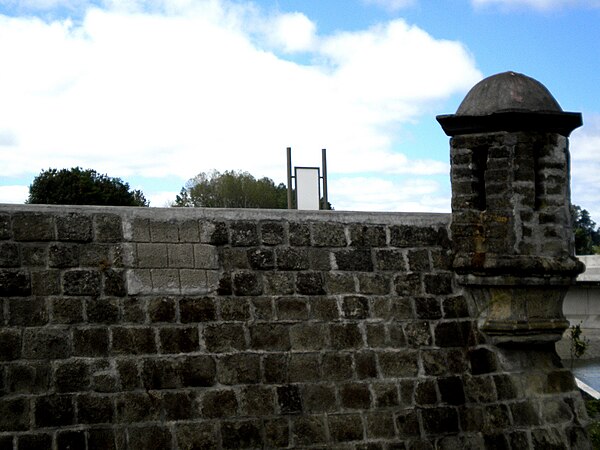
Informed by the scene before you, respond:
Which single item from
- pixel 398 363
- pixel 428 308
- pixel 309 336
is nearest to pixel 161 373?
pixel 309 336

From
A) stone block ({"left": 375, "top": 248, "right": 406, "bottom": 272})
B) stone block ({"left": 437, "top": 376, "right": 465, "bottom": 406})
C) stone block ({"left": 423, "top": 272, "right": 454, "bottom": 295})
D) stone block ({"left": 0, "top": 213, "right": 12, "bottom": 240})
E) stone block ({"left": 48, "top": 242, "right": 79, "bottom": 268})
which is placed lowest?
stone block ({"left": 437, "top": 376, "right": 465, "bottom": 406})

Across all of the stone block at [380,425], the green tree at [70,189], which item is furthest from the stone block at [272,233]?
the green tree at [70,189]

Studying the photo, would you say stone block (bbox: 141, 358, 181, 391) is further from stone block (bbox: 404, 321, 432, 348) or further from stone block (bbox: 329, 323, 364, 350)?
stone block (bbox: 404, 321, 432, 348)

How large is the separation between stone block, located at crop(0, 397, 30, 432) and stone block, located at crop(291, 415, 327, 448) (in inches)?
82.3

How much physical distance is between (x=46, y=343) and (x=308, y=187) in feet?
21.3

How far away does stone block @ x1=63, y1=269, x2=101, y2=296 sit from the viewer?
265 inches

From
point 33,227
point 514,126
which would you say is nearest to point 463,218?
point 514,126

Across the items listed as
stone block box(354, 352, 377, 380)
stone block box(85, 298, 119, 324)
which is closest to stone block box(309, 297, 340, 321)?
stone block box(354, 352, 377, 380)

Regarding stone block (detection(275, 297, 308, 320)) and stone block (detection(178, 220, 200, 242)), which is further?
stone block (detection(275, 297, 308, 320))

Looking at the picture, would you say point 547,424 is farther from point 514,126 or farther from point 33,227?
point 33,227

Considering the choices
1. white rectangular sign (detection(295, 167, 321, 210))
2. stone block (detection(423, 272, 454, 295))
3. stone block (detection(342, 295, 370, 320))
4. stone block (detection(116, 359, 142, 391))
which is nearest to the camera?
stone block (detection(116, 359, 142, 391))

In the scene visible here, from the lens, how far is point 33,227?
22.0ft

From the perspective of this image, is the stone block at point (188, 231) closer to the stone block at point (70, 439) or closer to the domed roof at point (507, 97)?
the stone block at point (70, 439)

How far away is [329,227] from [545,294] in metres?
2.08
